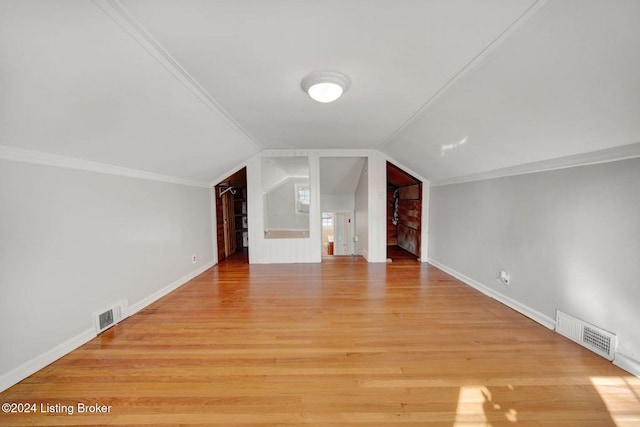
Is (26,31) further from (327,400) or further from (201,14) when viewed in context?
(327,400)

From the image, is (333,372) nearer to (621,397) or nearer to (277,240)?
(621,397)

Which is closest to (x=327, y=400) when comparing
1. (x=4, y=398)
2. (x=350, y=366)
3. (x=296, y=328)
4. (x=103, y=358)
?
(x=350, y=366)

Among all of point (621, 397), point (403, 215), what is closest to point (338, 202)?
point (403, 215)

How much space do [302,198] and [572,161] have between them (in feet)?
12.4

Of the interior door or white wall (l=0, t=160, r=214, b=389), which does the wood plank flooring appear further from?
the interior door

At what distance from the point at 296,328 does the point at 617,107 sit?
2.82 meters

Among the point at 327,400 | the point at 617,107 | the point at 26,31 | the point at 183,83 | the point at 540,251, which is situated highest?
the point at 183,83

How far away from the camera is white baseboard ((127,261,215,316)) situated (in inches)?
104

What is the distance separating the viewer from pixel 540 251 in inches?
91.9

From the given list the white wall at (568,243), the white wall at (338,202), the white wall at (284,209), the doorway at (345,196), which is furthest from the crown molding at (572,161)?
the white wall at (338,202)

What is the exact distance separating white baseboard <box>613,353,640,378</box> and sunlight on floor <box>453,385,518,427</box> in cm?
104

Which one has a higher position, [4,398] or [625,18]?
[625,18]

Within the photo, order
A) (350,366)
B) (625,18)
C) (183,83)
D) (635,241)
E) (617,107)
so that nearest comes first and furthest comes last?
(625,18) → (617,107) → (635,241) → (350,366) → (183,83)

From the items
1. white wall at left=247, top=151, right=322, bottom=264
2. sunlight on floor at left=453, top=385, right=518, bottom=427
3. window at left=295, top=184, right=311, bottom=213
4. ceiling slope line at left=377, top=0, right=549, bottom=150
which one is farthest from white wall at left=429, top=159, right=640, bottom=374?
Result: window at left=295, top=184, right=311, bottom=213
